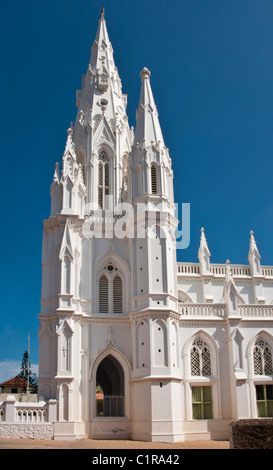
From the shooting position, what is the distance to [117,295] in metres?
33.2

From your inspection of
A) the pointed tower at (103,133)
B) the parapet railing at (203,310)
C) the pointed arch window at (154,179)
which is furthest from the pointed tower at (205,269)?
the pointed arch window at (154,179)

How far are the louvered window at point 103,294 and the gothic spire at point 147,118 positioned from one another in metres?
9.30

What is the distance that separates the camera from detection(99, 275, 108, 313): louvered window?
32.7m

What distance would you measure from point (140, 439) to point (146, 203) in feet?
44.7

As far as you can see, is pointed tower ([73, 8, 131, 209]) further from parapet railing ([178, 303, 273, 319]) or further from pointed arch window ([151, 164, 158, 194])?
parapet railing ([178, 303, 273, 319])

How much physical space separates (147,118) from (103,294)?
12.3m

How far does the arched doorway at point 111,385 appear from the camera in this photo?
30703 mm

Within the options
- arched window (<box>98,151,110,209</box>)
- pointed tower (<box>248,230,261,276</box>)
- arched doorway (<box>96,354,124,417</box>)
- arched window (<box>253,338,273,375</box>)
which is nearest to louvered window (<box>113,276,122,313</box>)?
arched doorway (<box>96,354,124,417</box>)

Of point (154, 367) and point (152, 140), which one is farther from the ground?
point (152, 140)

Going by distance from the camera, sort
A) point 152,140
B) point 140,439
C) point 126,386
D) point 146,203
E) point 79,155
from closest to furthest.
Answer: point 140,439, point 126,386, point 146,203, point 152,140, point 79,155

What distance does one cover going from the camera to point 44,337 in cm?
3125

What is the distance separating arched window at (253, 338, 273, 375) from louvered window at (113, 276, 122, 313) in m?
8.66

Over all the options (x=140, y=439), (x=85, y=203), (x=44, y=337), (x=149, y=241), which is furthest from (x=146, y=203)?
(x=140, y=439)

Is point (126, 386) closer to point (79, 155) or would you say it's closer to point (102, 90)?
point (79, 155)
